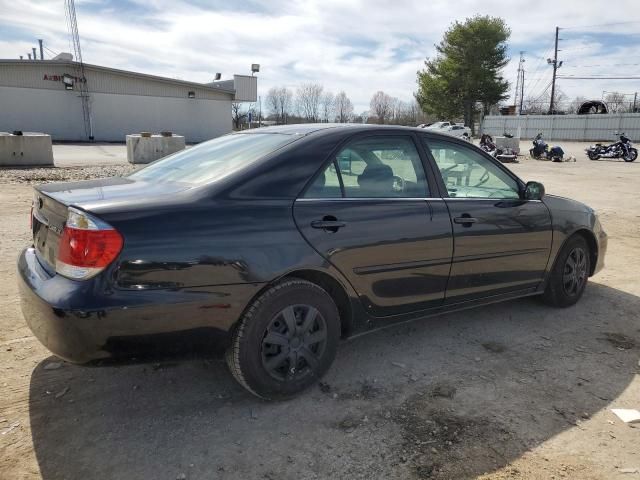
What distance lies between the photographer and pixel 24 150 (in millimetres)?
15648

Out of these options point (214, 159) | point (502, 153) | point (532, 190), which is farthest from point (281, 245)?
point (502, 153)

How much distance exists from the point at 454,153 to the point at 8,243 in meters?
5.43

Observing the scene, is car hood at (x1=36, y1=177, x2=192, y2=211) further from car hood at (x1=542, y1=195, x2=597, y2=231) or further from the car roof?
car hood at (x1=542, y1=195, x2=597, y2=231)

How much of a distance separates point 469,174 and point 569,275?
153 cm

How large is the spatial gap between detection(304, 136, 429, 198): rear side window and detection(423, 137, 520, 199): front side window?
219 millimetres

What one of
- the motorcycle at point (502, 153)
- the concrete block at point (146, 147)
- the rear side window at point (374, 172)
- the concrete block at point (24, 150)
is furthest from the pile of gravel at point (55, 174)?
the motorcycle at point (502, 153)

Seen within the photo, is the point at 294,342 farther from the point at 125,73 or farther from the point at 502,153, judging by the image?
the point at 125,73

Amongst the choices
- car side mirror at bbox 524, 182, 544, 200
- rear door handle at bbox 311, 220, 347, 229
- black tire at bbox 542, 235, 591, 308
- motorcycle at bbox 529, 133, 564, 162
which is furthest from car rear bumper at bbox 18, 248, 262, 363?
motorcycle at bbox 529, 133, 564, 162

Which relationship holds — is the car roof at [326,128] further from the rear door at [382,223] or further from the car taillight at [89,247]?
the car taillight at [89,247]

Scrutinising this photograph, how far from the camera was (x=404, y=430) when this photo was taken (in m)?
2.70

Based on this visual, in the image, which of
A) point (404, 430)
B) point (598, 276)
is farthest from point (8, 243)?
point (598, 276)

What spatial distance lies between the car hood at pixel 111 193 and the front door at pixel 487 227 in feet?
6.12

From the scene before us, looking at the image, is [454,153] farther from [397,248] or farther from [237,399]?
[237,399]

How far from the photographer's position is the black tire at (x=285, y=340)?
8.96ft
